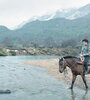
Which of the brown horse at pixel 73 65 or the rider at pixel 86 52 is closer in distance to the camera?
the rider at pixel 86 52

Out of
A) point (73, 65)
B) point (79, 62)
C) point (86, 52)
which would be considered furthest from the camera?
point (73, 65)

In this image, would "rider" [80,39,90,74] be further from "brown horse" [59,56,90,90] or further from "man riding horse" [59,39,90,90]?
"brown horse" [59,56,90,90]

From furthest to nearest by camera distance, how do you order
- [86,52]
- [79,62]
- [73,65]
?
[73,65], [79,62], [86,52]

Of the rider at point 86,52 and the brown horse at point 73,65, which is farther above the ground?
the rider at point 86,52

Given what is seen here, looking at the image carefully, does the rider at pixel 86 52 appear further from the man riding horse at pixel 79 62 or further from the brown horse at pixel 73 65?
the brown horse at pixel 73 65

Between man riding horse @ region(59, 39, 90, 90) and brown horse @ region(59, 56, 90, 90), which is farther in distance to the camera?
brown horse @ region(59, 56, 90, 90)

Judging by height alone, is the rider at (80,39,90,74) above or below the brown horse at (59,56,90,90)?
above

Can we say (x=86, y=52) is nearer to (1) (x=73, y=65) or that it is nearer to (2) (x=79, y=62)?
(2) (x=79, y=62)

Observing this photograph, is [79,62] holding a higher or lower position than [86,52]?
lower

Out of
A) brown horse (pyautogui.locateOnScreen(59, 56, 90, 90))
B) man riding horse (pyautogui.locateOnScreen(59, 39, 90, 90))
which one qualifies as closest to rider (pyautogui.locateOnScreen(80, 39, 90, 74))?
man riding horse (pyautogui.locateOnScreen(59, 39, 90, 90))

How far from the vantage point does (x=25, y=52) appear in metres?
136

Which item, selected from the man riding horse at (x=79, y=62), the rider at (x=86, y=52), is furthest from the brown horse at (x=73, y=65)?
the rider at (x=86, y=52)

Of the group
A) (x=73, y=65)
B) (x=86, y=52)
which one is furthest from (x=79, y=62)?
(x=86, y=52)

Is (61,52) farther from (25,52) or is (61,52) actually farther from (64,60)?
(64,60)
